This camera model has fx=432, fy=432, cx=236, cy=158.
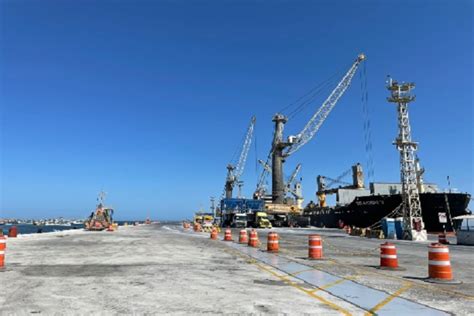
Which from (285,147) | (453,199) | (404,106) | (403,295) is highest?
(285,147)

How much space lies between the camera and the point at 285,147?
113 m

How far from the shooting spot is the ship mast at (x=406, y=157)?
39666 mm

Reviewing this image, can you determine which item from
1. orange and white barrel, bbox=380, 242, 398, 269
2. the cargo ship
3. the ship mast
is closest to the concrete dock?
orange and white barrel, bbox=380, 242, 398, 269

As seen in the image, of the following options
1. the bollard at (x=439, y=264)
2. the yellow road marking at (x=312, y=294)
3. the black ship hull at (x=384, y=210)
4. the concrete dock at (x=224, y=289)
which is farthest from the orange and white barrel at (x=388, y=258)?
the black ship hull at (x=384, y=210)

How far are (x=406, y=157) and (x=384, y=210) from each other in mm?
26723

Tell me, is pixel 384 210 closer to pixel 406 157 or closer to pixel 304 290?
pixel 406 157

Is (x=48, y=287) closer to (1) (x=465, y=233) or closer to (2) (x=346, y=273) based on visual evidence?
(2) (x=346, y=273)

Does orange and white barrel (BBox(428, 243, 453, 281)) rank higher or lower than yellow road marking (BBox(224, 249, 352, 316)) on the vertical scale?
higher

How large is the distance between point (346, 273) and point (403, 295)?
12.4 ft

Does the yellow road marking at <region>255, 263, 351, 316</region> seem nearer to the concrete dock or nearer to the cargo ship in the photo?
the concrete dock

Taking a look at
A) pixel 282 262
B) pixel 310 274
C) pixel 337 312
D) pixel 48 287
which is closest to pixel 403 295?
pixel 337 312

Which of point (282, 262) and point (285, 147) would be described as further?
point (285, 147)

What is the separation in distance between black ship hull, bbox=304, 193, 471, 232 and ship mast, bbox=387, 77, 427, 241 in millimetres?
16516

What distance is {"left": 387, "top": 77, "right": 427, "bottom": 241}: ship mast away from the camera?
39.7 metres
